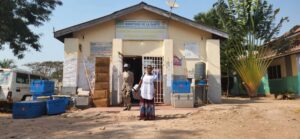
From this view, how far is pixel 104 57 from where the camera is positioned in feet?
41.9

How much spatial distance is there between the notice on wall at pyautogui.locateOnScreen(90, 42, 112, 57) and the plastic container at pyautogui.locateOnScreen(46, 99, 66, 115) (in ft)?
9.86

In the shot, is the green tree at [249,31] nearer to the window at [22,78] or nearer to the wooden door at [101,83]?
the wooden door at [101,83]

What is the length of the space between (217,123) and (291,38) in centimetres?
1290

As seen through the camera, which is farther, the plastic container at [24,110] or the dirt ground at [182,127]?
the plastic container at [24,110]

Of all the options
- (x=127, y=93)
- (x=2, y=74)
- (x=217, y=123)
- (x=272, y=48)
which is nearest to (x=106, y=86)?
(x=127, y=93)

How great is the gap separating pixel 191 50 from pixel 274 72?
10723 millimetres

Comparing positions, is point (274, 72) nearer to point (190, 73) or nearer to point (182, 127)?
point (190, 73)

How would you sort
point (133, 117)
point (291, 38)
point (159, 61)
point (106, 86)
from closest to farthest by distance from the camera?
1. point (133, 117)
2. point (106, 86)
3. point (159, 61)
4. point (291, 38)

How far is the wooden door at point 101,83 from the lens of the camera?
11891mm

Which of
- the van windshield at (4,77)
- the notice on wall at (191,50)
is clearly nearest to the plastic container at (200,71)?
the notice on wall at (191,50)

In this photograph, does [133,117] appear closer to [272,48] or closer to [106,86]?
[106,86]

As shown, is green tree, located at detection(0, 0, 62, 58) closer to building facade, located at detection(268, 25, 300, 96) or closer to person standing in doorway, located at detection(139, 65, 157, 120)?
person standing in doorway, located at detection(139, 65, 157, 120)

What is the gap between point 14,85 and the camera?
12.8 meters

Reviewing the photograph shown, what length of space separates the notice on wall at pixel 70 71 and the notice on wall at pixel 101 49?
0.84 m
